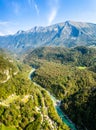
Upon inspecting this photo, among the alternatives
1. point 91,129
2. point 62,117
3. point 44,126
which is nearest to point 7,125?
point 44,126

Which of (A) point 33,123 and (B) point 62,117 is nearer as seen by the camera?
(A) point 33,123

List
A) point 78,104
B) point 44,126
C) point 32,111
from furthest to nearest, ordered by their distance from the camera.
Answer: point 78,104 → point 32,111 → point 44,126

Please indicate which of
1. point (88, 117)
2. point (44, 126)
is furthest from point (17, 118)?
point (88, 117)

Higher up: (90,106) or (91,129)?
(90,106)

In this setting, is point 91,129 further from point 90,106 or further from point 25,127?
point 25,127

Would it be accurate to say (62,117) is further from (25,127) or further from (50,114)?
(25,127)

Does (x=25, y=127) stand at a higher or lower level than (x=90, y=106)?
lower

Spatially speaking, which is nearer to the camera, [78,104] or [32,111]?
[32,111]

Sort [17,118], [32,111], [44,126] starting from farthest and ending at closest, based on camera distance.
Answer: [32,111], [17,118], [44,126]

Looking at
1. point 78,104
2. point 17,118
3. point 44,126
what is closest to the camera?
point 44,126
